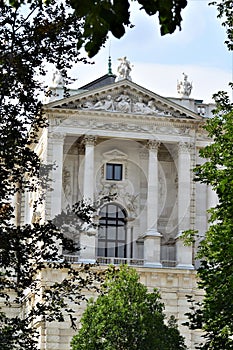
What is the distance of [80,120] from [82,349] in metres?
19.5

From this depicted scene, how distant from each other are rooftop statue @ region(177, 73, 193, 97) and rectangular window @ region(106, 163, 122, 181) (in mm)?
4798

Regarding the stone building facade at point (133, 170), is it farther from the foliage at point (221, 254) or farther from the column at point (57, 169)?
the foliage at point (221, 254)

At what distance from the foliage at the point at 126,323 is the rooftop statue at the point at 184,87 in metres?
19.0

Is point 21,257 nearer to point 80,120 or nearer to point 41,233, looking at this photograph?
point 41,233

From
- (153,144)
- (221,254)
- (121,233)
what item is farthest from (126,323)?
(153,144)

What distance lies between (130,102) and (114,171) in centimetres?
361

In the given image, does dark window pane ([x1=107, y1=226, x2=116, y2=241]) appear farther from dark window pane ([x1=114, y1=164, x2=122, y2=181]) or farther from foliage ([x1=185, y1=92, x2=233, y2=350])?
foliage ([x1=185, y1=92, x2=233, y2=350])

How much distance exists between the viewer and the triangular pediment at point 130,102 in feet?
178

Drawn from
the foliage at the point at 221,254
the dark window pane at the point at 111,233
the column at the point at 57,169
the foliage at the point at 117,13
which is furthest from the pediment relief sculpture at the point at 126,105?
the foliage at the point at 117,13

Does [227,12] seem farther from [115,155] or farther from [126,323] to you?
[115,155]

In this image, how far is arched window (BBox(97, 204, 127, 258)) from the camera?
5403 cm

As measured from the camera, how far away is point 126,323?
3628 cm

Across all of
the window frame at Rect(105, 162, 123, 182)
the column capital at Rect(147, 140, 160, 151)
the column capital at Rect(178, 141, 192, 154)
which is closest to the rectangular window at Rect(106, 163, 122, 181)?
the window frame at Rect(105, 162, 123, 182)

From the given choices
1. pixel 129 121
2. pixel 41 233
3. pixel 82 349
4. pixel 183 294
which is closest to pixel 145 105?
pixel 129 121
